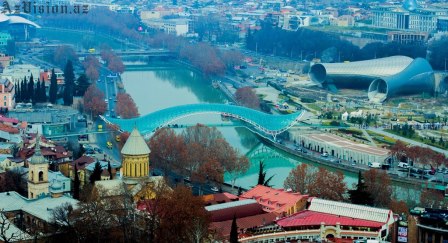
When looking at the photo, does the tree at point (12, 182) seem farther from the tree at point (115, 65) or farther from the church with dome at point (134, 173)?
the tree at point (115, 65)

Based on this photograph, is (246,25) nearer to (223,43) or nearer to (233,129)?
(223,43)

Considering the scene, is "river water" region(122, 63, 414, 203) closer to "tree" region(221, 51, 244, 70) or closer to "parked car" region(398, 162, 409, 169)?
"parked car" region(398, 162, 409, 169)

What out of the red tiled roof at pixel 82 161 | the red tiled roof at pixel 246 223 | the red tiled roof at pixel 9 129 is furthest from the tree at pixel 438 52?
the red tiled roof at pixel 246 223

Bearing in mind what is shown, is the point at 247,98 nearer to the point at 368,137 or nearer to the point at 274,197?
the point at 368,137

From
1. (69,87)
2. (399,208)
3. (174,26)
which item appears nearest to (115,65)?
(69,87)

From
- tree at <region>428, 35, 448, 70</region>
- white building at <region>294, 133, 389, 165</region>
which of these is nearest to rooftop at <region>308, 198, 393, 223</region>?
white building at <region>294, 133, 389, 165</region>

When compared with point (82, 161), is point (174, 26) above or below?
below
